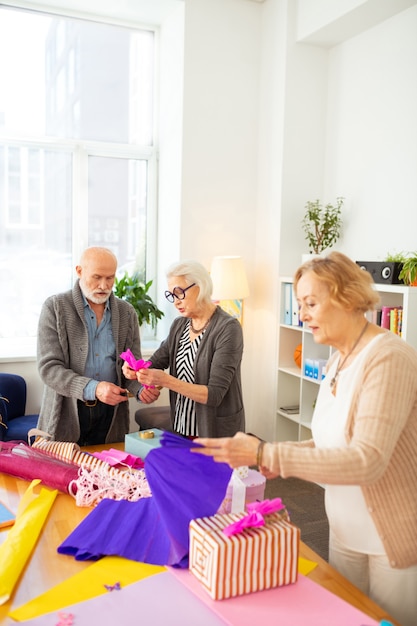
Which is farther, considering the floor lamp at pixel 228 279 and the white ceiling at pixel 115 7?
the white ceiling at pixel 115 7

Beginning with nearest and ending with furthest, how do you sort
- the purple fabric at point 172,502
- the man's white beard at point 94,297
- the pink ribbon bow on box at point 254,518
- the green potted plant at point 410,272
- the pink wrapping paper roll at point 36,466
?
1. the pink ribbon bow on box at point 254,518
2. the purple fabric at point 172,502
3. the pink wrapping paper roll at point 36,466
4. the man's white beard at point 94,297
5. the green potted plant at point 410,272

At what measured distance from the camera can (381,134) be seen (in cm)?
454

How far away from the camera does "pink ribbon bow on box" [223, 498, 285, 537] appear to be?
5.08 ft

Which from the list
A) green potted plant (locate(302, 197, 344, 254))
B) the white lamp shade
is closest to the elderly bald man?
the white lamp shade

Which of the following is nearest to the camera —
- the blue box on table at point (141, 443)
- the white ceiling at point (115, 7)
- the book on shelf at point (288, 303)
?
the blue box on table at point (141, 443)

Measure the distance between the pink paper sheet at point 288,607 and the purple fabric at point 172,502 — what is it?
0.41ft

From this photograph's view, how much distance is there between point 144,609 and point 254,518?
0.35 m

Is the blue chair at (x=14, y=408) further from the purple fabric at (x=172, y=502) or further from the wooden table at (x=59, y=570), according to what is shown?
the purple fabric at (x=172, y=502)

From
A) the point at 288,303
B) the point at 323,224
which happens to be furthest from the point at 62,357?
the point at 323,224

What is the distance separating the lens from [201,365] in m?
2.92

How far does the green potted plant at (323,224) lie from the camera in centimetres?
489

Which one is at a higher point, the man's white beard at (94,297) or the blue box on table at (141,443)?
the man's white beard at (94,297)

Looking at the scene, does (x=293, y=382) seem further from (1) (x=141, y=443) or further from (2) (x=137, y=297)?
(1) (x=141, y=443)

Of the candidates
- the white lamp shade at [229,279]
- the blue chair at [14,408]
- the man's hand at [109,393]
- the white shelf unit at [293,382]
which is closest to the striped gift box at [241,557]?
the man's hand at [109,393]
